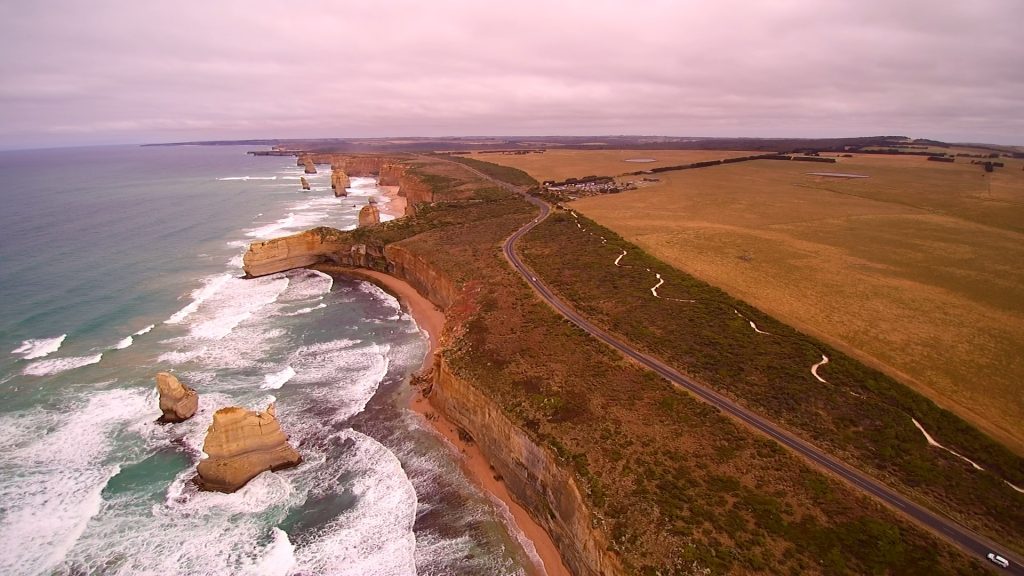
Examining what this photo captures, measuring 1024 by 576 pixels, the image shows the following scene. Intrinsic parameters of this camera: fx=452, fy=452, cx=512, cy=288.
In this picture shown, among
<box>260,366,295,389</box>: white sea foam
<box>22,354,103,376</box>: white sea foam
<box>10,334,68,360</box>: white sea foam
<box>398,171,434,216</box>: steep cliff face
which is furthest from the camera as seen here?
<box>398,171,434,216</box>: steep cliff face

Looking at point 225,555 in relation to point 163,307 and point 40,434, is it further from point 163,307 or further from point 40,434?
point 163,307

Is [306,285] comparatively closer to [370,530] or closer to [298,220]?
[298,220]

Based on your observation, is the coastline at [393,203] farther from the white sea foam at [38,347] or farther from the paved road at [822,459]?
the paved road at [822,459]

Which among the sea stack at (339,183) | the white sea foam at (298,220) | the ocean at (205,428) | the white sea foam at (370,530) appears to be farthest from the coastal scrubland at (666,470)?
the sea stack at (339,183)

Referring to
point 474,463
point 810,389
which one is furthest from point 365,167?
point 810,389

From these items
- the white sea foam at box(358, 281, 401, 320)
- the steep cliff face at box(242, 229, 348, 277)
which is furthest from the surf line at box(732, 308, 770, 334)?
the steep cliff face at box(242, 229, 348, 277)

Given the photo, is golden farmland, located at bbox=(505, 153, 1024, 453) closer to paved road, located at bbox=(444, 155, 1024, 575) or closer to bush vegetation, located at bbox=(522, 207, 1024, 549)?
bush vegetation, located at bbox=(522, 207, 1024, 549)
